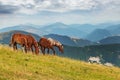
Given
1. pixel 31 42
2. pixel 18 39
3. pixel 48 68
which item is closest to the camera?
pixel 48 68

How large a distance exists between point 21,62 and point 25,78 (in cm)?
700

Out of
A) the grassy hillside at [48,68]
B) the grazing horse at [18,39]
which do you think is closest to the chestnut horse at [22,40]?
the grazing horse at [18,39]

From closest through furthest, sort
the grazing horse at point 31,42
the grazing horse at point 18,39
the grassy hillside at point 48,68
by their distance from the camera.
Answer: the grassy hillside at point 48,68 → the grazing horse at point 18,39 → the grazing horse at point 31,42

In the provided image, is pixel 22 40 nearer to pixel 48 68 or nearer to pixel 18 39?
pixel 18 39

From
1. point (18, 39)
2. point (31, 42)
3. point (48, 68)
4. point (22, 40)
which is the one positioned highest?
point (18, 39)

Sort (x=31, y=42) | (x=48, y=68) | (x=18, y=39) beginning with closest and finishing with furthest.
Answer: (x=48, y=68), (x=18, y=39), (x=31, y=42)

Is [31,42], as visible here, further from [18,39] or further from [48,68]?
[48,68]

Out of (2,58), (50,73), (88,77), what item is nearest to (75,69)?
(88,77)

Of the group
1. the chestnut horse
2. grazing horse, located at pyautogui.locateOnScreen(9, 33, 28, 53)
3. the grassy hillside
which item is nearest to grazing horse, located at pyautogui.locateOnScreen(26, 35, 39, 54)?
the chestnut horse

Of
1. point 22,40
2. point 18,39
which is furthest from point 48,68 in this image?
point 18,39

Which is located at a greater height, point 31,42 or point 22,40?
point 22,40

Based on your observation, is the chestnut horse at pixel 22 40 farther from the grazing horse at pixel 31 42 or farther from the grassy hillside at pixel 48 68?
the grassy hillside at pixel 48 68

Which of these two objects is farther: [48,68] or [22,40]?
[22,40]

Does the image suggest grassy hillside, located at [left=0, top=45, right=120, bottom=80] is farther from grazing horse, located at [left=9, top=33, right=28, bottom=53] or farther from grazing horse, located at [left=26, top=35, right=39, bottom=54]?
grazing horse, located at [left=26, top=35, right=39, bottom=54]
